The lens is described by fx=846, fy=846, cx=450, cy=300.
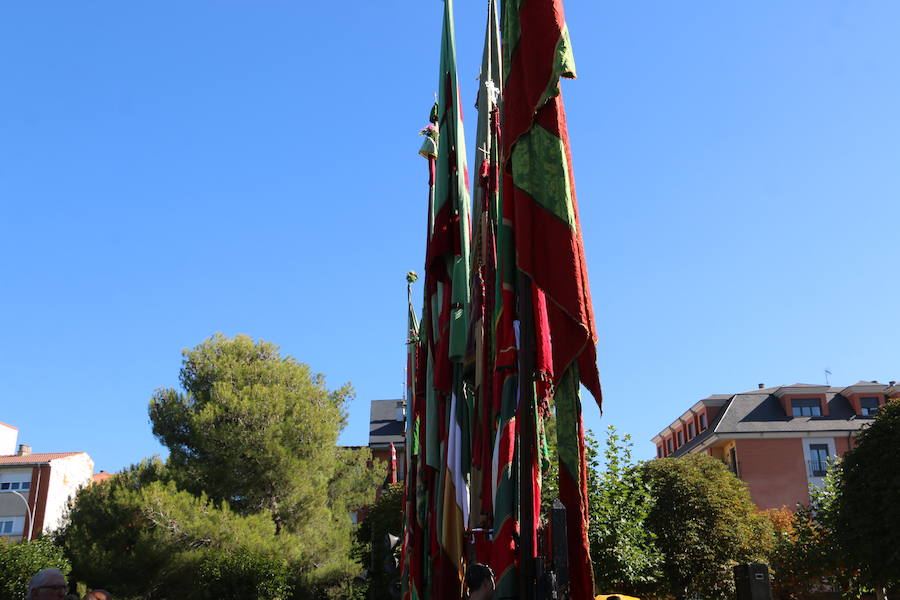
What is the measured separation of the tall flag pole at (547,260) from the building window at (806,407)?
4431cm

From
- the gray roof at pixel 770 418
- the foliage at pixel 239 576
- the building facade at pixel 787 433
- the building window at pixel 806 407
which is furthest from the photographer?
the building window at pixel 806 407

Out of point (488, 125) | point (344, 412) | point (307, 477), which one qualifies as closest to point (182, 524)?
point (307, 477)

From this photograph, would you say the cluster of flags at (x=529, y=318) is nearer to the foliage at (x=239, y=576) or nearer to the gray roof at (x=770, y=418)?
the foliage at (x=239, y=576)

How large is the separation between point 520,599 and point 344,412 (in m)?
29.9

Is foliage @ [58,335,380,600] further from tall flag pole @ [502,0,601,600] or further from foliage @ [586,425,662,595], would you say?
tall flag pole @ [502,0,601,600]

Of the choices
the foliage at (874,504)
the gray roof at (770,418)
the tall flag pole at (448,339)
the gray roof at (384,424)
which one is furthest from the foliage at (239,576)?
the gray roof at (770,418)

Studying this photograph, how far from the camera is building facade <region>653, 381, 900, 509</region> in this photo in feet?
140

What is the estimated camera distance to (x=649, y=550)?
2152cm

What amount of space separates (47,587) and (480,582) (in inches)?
94.7

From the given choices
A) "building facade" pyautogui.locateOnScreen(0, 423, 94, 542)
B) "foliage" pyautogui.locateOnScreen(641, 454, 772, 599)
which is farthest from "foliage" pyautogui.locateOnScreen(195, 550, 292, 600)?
"building facade" pyautogui.locateOnScreen(0, 423, 94, 542)

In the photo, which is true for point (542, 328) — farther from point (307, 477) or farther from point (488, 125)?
point (307, 477)

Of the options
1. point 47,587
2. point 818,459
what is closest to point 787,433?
point 818,459

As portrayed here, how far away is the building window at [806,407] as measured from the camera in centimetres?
4512

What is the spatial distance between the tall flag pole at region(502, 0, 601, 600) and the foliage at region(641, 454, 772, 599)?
73.1ft
